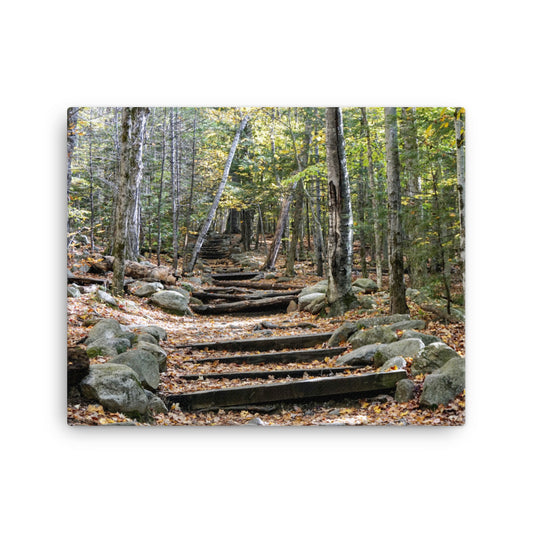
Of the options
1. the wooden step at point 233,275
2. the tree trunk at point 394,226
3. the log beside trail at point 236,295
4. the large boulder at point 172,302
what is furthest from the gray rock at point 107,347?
the tree trunk at point 394,226

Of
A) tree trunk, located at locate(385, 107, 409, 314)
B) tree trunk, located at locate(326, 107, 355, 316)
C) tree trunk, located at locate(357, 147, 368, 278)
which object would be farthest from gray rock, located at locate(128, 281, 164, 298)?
tree trunk, located at locate(385, 107, 409, 314)

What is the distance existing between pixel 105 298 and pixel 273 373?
168cm

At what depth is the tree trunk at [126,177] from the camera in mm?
4430

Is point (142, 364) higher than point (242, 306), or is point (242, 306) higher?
point (242, 306)

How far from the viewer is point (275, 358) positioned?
3762 mm

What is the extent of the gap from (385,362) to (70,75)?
3.39 meters

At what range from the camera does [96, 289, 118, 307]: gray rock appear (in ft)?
13.0

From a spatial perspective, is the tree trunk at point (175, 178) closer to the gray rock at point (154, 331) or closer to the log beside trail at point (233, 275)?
the log beside trail at point (233, 275)

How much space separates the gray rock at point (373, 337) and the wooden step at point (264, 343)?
0.25 m

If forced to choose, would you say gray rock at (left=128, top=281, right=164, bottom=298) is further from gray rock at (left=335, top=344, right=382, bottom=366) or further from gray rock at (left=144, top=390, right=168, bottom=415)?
gray rock at (left=335, top=344, right=382, bottom=366)

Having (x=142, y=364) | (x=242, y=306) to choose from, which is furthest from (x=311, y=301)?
(x=142, y=364)

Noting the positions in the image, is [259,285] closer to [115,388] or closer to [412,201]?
[412,201]

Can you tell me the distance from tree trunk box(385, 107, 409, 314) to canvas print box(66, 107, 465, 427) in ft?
0.05
